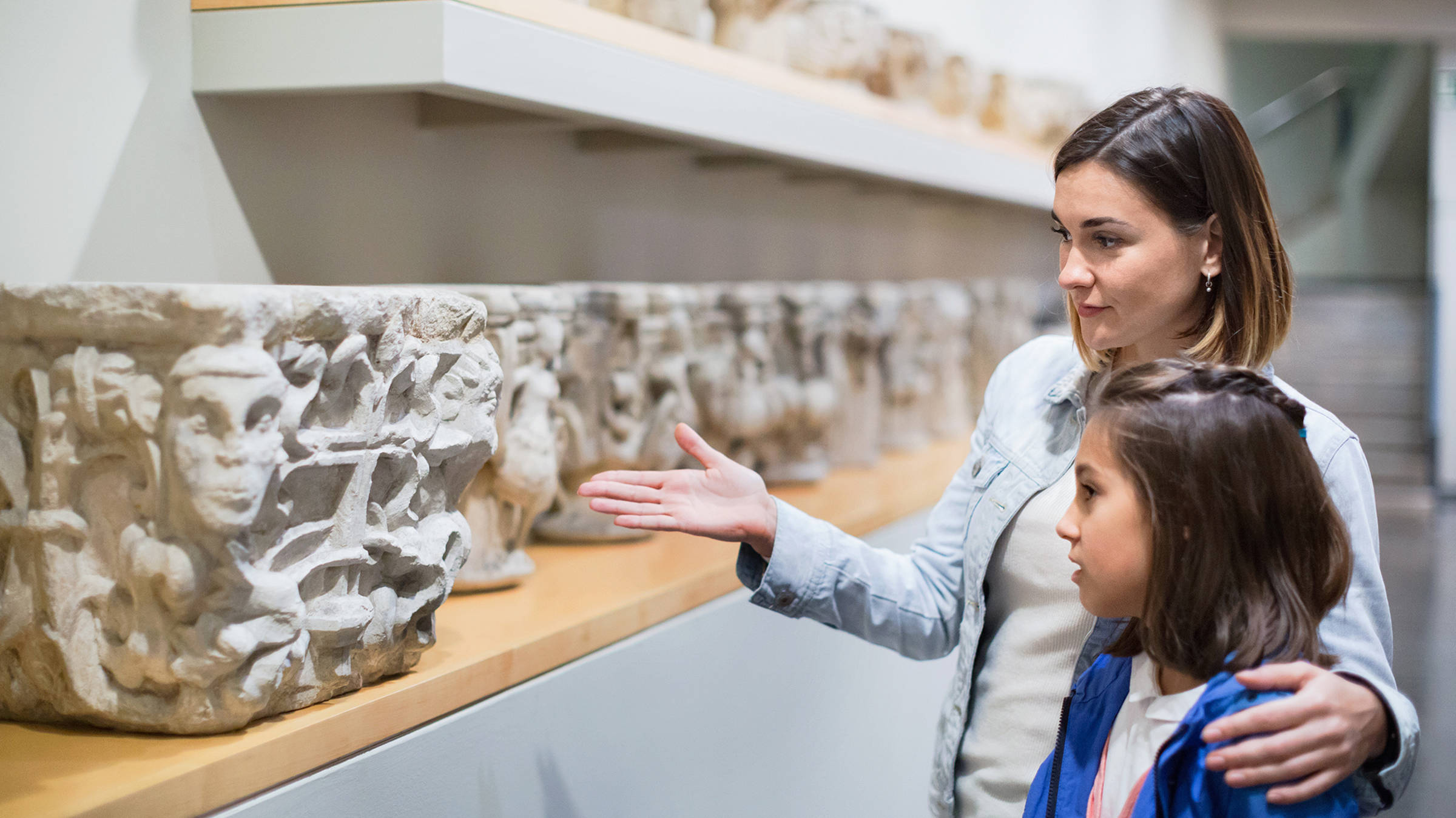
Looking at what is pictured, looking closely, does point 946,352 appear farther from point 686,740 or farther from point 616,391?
point 686,740

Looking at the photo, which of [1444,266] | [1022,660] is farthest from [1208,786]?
[1444,266]

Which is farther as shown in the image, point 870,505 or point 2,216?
point 870,505

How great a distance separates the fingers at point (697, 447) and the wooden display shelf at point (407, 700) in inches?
16.6

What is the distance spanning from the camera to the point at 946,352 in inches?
161

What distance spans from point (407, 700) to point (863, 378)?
85.3 inches

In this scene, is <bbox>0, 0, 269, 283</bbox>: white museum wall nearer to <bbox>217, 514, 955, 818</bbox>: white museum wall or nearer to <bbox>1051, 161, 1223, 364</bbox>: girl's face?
<bbox>217, 514, 955, 818</bbox>: white museum wall

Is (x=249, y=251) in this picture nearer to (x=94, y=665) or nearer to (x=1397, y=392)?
(x=94, y=665)

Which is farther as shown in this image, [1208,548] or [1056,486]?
[1056,486]

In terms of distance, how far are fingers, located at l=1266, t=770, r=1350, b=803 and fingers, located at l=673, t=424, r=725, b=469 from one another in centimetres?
66

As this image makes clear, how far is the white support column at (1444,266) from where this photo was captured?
25.8 ft

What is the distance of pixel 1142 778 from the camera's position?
1.19 m

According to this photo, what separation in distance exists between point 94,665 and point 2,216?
67 cm

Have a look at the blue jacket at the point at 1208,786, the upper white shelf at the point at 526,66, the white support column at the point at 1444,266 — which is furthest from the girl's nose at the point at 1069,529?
the white support column at the point at 1444,266

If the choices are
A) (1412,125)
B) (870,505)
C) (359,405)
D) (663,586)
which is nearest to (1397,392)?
(1412,125)
